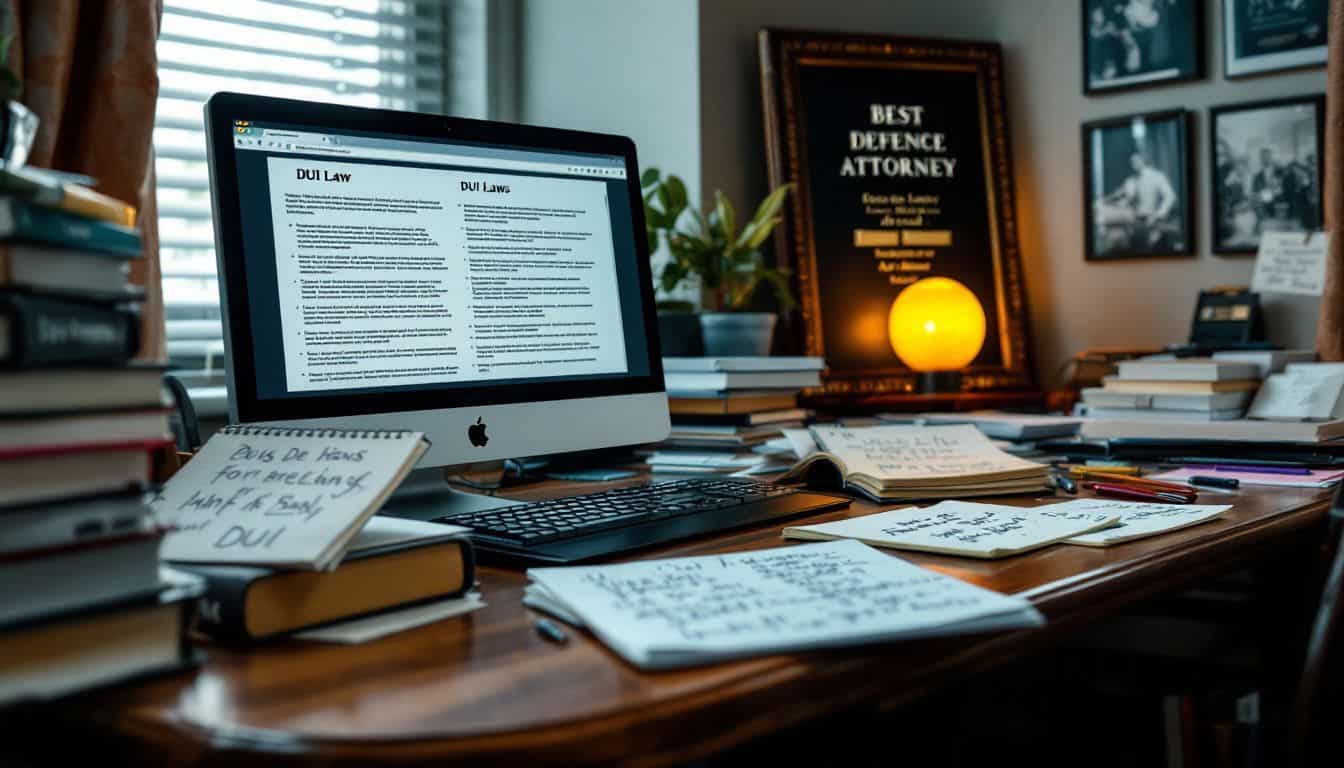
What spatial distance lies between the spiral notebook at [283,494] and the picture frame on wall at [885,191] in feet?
4.37

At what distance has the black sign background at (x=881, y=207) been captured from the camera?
207cm

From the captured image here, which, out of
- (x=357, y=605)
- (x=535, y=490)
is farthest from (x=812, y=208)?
(x=357, y=605)

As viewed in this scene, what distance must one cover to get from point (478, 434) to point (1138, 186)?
4.85 feet

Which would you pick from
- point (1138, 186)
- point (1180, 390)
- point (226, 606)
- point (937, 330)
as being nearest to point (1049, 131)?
point (1138, 186)

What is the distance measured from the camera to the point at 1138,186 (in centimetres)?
207

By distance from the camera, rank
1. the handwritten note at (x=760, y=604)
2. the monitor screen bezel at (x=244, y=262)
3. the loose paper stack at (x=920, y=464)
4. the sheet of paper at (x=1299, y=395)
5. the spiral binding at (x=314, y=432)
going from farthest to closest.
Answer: the sheet of paper at (x=1299, y=395)
the loose paper stack at (x=920, y=464)
the monitor screen bezel at (x=244, y=262)
the spiral binding at (x=314, y=432)
the handwritten note at (x=760, y=604)

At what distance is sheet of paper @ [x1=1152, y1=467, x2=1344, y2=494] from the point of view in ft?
4.13

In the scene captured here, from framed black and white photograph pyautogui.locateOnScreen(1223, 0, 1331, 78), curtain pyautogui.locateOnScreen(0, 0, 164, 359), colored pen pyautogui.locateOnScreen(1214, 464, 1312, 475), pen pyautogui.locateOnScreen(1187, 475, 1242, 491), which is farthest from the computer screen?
framed black and white photograph pyautogui.locateOnScreen(1223, 0, 1331, 78)

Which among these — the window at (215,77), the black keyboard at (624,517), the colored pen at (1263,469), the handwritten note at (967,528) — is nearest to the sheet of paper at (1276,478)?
the colored pen at (1263,469)

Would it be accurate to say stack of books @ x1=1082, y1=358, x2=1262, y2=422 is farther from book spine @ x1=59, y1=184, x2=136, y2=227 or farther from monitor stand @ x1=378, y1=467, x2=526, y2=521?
book spine @ x1=59, y1=184, x2=136, y2=227

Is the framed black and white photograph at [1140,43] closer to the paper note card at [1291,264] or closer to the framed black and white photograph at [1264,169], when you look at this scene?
the framed black and white photograph at [1264,169]

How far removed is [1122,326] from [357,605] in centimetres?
179

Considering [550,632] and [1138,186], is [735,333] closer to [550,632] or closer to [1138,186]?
[1138,186]

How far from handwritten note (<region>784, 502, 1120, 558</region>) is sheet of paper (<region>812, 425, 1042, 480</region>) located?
0.14 meters
